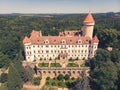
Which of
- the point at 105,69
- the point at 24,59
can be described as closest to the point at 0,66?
the point at 24,59

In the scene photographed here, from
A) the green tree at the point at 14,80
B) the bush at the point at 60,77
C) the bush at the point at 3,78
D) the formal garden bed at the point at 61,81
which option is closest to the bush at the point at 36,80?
the formal garden bed at the point at 61,81

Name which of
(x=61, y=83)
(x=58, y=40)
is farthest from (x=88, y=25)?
(x=61, y=83)

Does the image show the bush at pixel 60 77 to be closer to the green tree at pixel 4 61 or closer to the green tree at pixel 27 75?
the green tree at pixel 27 75

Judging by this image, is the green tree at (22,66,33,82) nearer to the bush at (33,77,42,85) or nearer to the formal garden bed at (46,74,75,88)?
the bush at (33,77,42,85)

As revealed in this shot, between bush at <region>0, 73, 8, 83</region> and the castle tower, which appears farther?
the castle tower

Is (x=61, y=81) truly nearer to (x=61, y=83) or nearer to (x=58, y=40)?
(x=61, y=83)

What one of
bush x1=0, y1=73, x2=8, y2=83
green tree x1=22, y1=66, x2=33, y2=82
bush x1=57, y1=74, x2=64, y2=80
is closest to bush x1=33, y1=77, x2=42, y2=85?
green tree x1=22, y1=66, x2=33, y2=82

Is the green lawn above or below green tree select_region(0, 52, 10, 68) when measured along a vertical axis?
below
